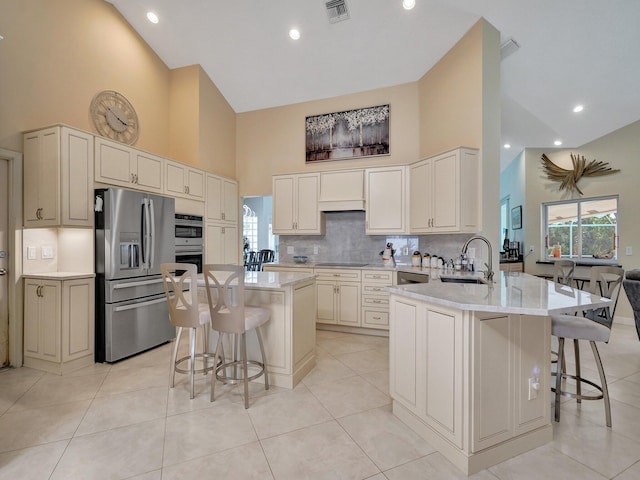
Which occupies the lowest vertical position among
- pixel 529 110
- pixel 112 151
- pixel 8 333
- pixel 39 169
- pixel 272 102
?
pixel 8 333

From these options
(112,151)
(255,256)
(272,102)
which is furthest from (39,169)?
(255,256)

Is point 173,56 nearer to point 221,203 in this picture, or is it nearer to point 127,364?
point 221,203

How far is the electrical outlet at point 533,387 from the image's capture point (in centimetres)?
184

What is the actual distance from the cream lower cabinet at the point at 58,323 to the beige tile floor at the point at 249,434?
0.56 ft

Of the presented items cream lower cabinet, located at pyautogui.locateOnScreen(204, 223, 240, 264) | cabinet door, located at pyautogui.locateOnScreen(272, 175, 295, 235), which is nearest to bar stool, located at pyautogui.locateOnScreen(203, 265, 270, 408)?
cabinet door, located at pyautogui.locateOnScreen(272, 175, 295, 235)

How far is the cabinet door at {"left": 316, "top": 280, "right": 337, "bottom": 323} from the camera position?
443 centimetres

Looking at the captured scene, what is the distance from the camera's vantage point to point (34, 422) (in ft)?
7.15

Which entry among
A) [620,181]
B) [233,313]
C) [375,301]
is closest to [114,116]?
[233,313]

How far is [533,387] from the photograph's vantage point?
6.04ft

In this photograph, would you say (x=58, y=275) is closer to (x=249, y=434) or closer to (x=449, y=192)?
(x=249, y=434)

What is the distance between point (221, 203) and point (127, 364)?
2.81 meters

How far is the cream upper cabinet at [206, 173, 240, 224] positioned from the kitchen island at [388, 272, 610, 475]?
3897 millimetres

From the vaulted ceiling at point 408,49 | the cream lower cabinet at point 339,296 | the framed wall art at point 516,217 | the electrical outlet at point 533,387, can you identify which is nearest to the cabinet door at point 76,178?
the vaulted ceiling at point 408,49

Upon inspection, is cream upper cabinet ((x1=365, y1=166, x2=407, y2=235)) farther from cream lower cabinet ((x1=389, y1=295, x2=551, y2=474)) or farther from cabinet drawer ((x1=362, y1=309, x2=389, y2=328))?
cream lower cabinet ((x1=389, y1=295, x2=551, y2=474))
